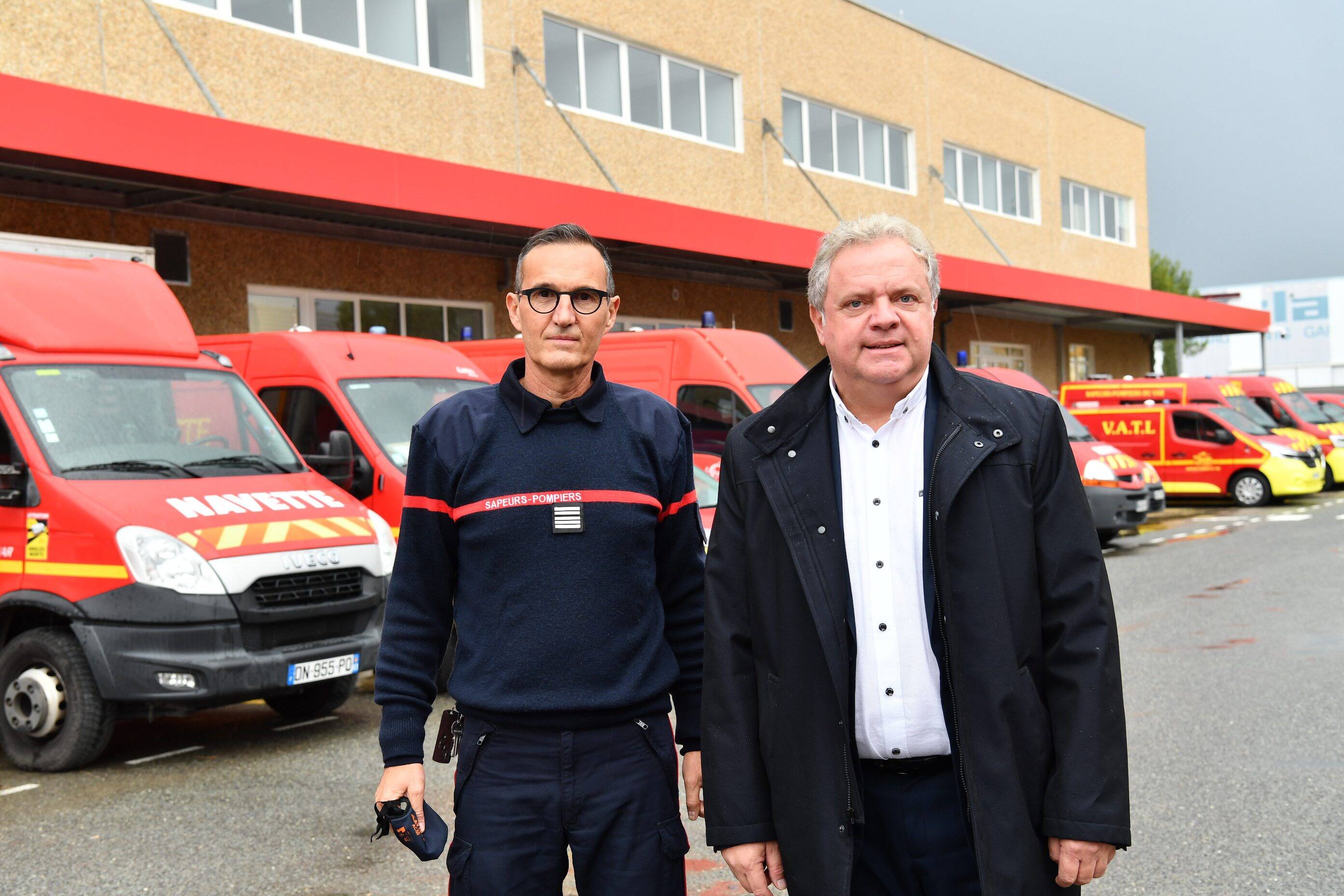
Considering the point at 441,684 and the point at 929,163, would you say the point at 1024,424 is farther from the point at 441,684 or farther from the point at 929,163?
the point at 929,163

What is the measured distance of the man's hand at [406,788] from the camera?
106 inches

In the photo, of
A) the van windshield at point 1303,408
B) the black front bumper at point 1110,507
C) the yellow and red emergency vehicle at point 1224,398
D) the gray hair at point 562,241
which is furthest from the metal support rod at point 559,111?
the gray hair at point 562,241

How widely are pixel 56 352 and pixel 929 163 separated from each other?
2214 cm

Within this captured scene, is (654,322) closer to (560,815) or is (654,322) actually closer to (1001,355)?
(1001,355)

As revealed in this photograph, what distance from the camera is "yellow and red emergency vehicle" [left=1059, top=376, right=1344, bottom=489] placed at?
2147cm

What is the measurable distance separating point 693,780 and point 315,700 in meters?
5.21

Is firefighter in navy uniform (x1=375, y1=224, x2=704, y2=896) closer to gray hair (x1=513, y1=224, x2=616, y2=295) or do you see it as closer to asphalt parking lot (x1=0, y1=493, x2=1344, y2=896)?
gray hair (x1=513, y1=224, x2=616, y2=295)

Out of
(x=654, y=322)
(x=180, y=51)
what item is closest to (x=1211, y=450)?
(x=654, y=322)

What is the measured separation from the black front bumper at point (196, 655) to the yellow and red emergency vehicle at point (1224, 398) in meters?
18.2

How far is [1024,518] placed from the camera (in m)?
2.45

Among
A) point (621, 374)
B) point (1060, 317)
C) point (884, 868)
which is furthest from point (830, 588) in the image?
point (1060, 317)

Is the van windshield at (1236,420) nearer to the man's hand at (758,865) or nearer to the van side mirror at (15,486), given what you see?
the van side mirror at (15,486)

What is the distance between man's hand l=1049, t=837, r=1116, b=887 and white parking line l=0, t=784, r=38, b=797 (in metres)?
5.24

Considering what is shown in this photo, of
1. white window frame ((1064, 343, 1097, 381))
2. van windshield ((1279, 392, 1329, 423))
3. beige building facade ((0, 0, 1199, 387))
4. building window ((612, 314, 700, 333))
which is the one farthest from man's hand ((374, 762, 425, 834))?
white window frame ((1064, 343, 1097, 381))
